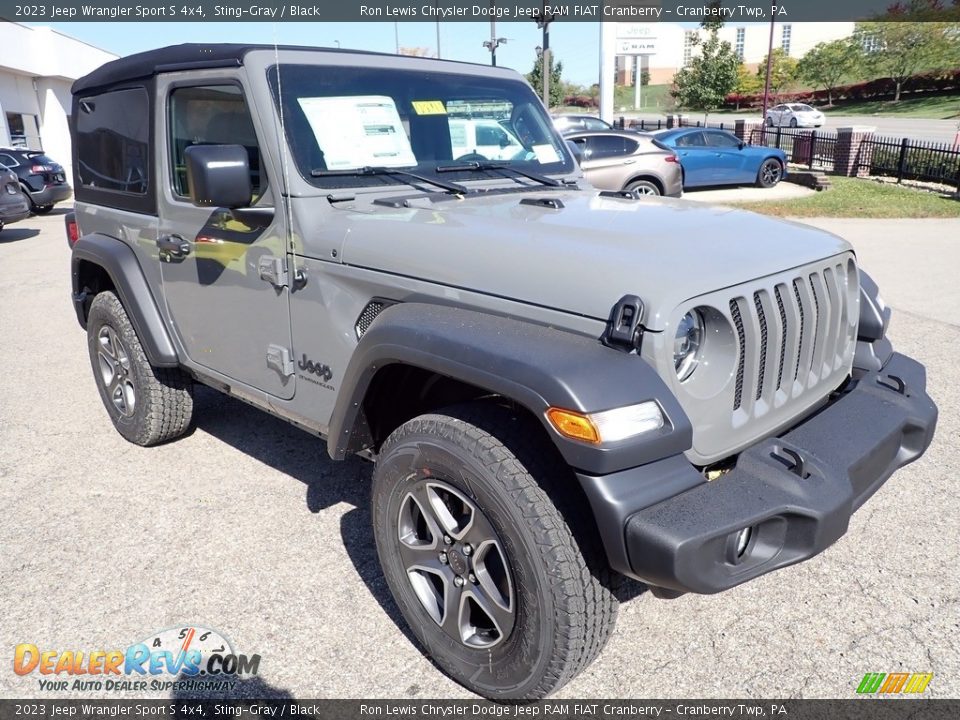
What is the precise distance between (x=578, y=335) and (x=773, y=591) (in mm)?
1590

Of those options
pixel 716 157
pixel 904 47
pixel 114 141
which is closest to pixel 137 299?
pixel 114 141

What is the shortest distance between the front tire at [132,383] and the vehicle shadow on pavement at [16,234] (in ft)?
39.3

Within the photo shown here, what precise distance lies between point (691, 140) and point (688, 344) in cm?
1649

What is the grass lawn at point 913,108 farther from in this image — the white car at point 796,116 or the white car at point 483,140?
the white car at point 483,140

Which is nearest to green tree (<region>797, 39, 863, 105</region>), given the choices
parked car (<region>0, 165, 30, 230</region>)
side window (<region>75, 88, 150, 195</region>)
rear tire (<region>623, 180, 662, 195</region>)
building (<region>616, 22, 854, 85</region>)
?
building (<region>616, 22, 854, 85</region>)

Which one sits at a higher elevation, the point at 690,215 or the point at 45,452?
the point at 690,215

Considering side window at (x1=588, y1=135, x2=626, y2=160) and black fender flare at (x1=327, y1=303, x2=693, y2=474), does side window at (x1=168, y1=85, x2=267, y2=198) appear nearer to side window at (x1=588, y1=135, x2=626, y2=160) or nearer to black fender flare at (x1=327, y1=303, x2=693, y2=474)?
black fender flare at (x1=327, y1=303, x2=693, y2=474)

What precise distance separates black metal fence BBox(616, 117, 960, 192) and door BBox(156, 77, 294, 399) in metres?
17.0

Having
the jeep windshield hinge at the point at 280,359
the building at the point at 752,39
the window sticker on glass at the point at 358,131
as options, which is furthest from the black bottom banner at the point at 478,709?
the building at the point at 752,39

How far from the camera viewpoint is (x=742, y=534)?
Answer: 2.10 m

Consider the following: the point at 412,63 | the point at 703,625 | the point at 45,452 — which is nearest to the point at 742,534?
the point at 703,625

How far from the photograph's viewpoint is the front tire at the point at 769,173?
17.7 m

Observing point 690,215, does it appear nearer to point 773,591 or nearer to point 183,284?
point 773,591

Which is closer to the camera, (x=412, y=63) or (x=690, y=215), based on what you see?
(x=690, y=215)
